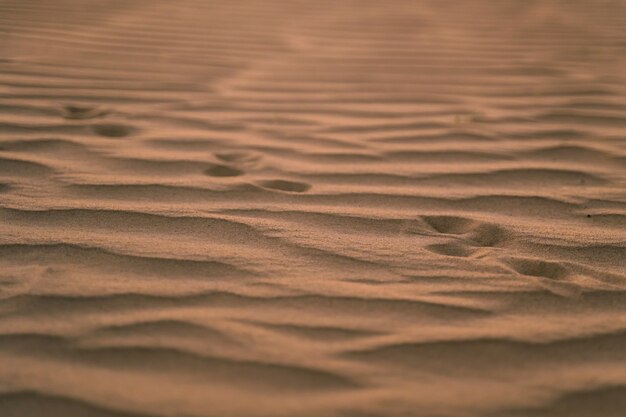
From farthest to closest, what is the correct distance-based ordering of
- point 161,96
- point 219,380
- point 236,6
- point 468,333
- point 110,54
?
1. point 236,6
2. point 110,54
3. point 161,96
4. point 468,333
5. point 219,380

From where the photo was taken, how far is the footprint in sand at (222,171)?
2.16 metres

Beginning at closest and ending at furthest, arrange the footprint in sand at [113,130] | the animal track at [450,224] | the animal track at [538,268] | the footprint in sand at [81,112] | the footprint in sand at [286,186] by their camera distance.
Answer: the animal track at [538,268] < the animal track at [450,224] < the footprint in sand at [286,186] < the footprint in sand at [113,130] < the footprint in sand at [81,112]

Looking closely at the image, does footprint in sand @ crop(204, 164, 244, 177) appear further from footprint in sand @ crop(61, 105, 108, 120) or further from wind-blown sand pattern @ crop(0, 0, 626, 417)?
footprint in sand @ crop(61, 105, 108, 120)

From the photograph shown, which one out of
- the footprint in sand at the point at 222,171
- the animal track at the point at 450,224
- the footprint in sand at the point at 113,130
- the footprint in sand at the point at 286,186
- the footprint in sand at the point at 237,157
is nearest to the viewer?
the animal track at the point at 450,224

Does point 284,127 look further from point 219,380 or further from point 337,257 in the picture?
point 219,380

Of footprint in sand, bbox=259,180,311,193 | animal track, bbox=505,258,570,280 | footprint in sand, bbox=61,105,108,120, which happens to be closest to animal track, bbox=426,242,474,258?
animal track, bbox=505,258,570,280

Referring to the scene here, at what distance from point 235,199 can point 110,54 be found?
1.98 meters

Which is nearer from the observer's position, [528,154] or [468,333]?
[468,333]

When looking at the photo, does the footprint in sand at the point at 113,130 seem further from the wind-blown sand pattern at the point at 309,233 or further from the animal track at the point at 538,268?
the animal track at the point at 538,268

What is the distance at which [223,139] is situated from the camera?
247cm

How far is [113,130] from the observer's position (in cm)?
251

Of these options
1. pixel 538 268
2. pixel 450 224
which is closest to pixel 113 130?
pixel 450 224

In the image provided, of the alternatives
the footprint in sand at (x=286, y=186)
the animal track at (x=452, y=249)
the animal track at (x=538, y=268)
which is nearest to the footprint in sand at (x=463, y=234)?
the animal track at (x=452, y=249)

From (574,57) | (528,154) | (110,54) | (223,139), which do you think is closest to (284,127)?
(223,139)
